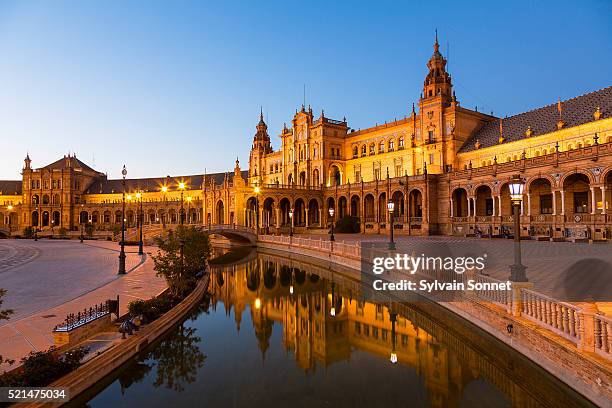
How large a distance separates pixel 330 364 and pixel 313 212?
57.1 m

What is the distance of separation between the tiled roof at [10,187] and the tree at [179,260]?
4592 inches

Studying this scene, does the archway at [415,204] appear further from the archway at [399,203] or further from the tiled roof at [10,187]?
the tiled roof at [10,187]

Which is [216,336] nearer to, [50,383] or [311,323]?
[311,323]

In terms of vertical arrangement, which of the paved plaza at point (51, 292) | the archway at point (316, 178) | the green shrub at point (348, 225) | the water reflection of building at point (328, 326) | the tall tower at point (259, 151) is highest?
the tall tower at point (259, 151)

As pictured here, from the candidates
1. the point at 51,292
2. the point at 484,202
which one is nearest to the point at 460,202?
the point at 484,202

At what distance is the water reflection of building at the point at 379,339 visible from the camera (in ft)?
31.3

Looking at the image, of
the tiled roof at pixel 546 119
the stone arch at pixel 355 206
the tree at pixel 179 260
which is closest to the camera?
the tree at pixel 179 260

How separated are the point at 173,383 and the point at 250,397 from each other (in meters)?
2.34

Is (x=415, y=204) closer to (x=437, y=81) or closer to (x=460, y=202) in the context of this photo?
(x=460, y=202)

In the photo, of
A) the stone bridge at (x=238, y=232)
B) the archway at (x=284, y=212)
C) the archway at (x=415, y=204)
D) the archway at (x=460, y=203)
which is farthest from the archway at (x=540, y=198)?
the archway at (x=284, y=212)

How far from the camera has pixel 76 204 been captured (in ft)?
337

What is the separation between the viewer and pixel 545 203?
3878 centimetres

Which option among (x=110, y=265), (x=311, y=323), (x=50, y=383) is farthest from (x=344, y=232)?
(x=50, y=383)

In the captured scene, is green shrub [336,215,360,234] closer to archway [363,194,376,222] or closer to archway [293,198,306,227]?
archway [363,194,376,222]
